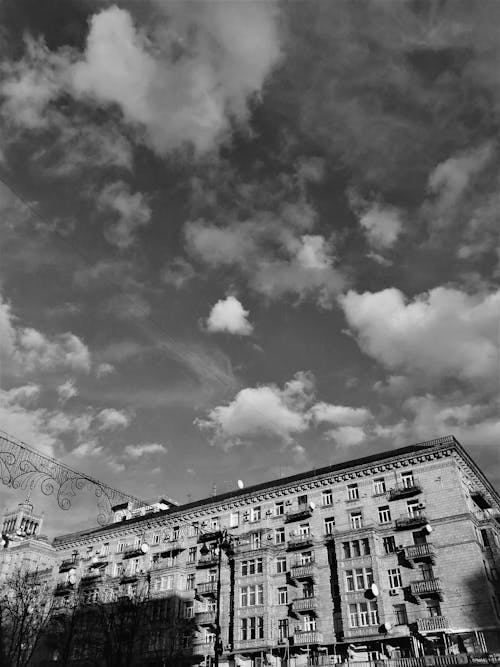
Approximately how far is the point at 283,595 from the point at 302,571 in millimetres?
2977

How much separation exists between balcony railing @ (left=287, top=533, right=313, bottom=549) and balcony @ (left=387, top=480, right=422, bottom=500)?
8.03 meters

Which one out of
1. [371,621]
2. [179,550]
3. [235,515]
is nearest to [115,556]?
[179,550]

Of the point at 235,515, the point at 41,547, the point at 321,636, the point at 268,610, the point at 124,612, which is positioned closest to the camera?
the point at 321,636

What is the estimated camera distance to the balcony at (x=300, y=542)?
156 ft

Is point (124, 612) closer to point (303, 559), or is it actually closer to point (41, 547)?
point (303, 559)

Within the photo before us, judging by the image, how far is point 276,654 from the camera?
4347cm

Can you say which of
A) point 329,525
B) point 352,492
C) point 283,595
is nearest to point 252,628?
point 283,595

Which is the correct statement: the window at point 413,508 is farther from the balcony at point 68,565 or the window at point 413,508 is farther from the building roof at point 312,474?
the balcony at point 68,565

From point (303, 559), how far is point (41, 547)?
4279 cm

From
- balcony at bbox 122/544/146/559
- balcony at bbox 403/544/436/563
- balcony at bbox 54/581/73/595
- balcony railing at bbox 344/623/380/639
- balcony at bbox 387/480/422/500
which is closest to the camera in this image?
balcony railing at bbox 344/623/380/639

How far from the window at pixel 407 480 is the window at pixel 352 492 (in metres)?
4.40

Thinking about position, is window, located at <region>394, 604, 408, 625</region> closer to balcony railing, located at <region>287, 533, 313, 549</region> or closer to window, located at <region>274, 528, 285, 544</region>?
balcony railing, located at <region>287, 533, 313, 549</region>

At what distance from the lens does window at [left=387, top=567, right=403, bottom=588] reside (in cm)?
4201

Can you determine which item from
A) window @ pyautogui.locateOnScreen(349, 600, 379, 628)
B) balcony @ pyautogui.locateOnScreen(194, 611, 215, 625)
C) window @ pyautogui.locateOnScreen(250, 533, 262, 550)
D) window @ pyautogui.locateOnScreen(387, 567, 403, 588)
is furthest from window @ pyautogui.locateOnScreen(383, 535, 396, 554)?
balcony @ pyautogui.locateOnScreen(194, 611, 215, 625)
